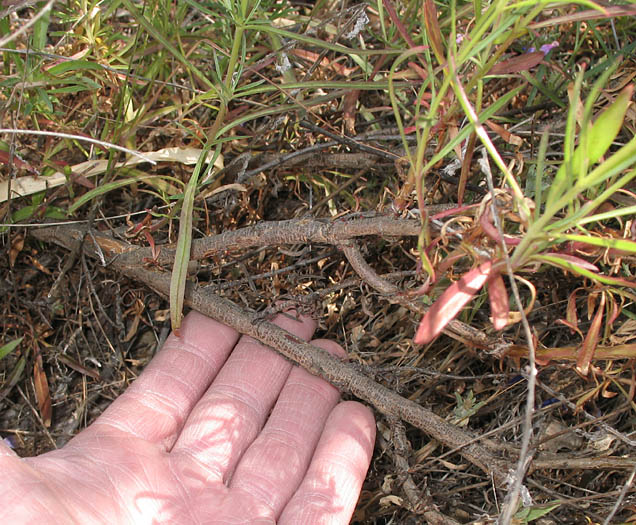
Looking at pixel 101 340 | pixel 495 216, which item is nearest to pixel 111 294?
pixel 101 340

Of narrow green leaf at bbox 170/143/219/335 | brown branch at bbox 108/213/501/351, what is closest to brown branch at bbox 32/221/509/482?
brown branch at bbox 108/213/501/351

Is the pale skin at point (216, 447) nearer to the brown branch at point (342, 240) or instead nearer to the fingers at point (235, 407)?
the fingers at point (235, 407)

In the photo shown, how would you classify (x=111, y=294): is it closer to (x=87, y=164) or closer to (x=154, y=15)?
(x=87, y=164)

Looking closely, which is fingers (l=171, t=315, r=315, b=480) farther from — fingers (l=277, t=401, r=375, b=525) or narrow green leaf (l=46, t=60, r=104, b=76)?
narrow green leaf (l=46, t=60, r=104, b=76)

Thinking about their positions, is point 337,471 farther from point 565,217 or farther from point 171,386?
point 565,217

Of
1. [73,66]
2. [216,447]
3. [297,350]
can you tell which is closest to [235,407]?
[216,447]

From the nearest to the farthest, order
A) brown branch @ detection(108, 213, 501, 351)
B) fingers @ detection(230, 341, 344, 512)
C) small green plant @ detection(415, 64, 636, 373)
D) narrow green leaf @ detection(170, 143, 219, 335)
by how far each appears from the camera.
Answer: small green plant @ detection(415, 64, 636, 373), brown branch @ detection(108, 213, 501, 351), narrow green leaf @ detection(170, 143, 219, 335), fingers @ detection(230, 341, 344, 512)
